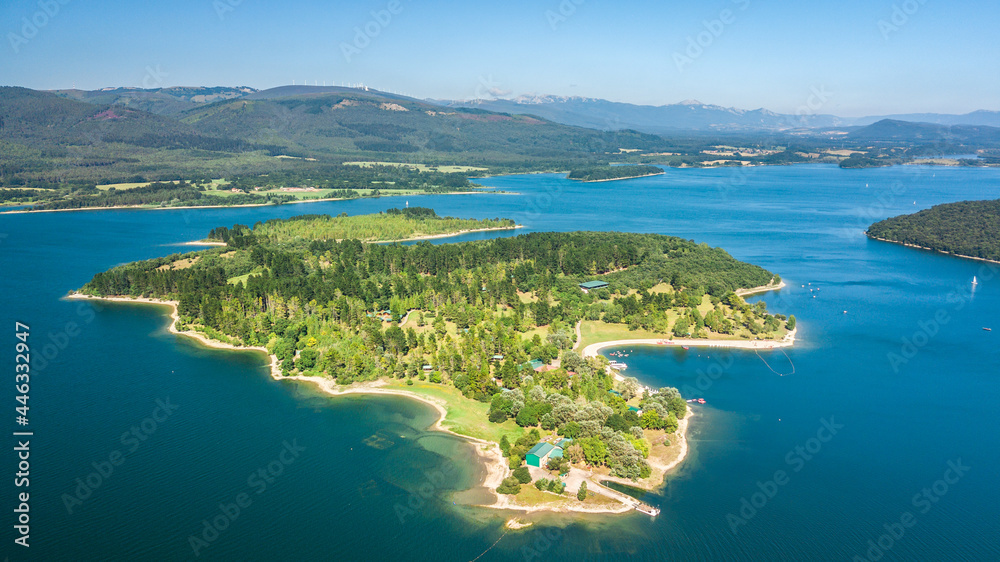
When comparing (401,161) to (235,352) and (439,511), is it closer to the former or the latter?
(235,352)

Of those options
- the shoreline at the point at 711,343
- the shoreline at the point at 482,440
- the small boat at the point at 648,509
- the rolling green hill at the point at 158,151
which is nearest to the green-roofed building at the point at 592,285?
the shoreline at the point at 711,343

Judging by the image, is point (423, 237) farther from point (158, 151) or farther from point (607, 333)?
point (158, 151)

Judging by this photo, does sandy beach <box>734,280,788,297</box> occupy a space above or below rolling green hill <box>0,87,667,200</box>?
below

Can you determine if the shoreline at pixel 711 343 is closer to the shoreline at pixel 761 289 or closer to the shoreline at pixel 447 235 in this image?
the shoreline at pixel 761 289

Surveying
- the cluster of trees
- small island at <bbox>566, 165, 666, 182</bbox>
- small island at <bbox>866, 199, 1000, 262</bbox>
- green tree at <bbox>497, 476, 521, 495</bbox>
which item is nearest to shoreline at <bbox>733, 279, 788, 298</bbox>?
small island at <bbox>866, 199, 1000, 262</bbox>

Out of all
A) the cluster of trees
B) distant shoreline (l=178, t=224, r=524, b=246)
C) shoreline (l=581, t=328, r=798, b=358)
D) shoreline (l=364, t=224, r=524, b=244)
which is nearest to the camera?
shoreline (l=581, t=328, r=798, b=358)

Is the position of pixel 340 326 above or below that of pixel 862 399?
above

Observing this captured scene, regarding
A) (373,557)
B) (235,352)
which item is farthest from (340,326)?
(373,557)

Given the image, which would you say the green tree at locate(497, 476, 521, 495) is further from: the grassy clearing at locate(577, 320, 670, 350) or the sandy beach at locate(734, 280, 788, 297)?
the sandy beach at locate(734, 280, 788, 297)
